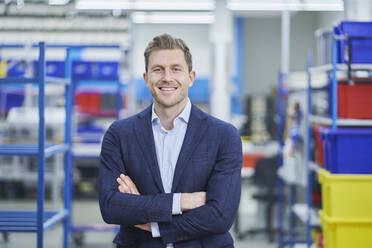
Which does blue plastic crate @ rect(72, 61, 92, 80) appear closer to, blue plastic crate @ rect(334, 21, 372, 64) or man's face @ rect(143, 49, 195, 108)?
blue plastic crate @ rect(334, 21, 372, 64)

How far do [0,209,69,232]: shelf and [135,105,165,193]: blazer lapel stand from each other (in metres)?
1.37

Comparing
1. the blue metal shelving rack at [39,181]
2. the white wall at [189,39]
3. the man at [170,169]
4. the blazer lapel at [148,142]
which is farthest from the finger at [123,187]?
the white wall at [189,39]

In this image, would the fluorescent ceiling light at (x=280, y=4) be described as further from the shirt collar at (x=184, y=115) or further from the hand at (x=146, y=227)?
the hand at (x=146, y=227)

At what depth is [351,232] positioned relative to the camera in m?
3.18

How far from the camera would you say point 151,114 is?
208 cm

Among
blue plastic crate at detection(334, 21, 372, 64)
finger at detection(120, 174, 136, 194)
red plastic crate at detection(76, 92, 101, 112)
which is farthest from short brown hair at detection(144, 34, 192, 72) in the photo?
red plastic crate at detection(76, 92, 101, 112)

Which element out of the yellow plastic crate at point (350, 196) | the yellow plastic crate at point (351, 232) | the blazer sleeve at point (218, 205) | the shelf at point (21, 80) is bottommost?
the yellow plastic crate at point (351, 232)

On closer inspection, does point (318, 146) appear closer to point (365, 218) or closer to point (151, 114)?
point (365, 218)

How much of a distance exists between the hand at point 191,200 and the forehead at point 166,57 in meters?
0.53

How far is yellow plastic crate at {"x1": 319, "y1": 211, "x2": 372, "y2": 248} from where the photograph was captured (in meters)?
3.16

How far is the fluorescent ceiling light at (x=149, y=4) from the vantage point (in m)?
9.69

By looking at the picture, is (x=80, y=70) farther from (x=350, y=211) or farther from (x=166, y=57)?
(x=166, y=57)

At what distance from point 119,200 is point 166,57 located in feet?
1.99

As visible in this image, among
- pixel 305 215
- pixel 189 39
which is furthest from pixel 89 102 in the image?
pixel 305 215
